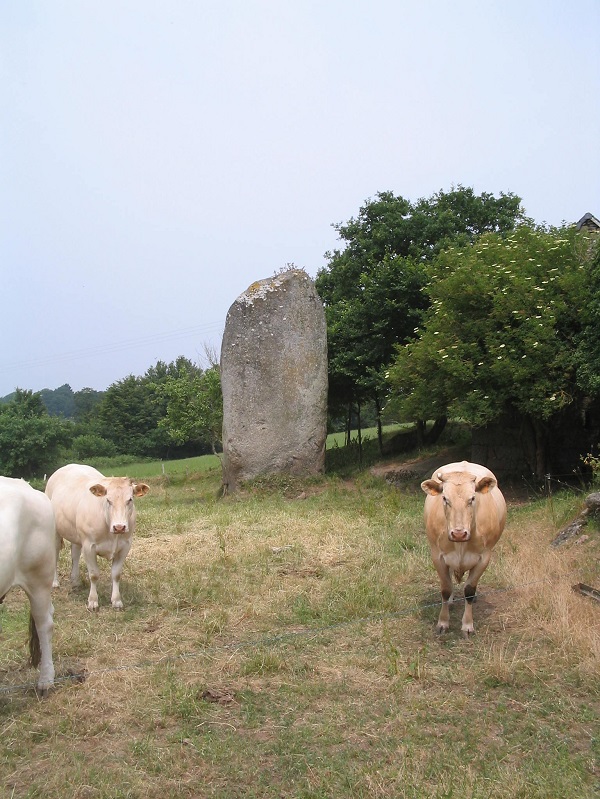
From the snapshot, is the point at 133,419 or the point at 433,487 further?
the point at 133,419

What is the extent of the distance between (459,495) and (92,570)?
3754 mm

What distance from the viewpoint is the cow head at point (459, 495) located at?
601 centimetres

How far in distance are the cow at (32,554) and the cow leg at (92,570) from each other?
1823 mm

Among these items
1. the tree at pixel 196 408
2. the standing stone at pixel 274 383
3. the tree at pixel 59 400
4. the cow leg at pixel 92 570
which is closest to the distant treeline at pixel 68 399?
the tree at pixel 59 400

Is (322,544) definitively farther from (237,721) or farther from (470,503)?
(237,721)

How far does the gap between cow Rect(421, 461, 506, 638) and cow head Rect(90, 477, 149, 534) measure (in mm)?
3020

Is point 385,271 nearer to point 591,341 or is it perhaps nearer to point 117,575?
point 591,341

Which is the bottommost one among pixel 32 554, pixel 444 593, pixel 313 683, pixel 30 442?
pixel 313 683

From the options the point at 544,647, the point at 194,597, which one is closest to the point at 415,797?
the point at 544,647

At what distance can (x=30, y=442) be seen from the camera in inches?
1383

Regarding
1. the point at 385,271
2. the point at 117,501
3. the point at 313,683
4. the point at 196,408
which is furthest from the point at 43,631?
the point at 196,408

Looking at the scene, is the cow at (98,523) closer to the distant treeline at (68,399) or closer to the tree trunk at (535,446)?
the tree trunk at (535,446)

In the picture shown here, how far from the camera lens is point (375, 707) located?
4.84 meters

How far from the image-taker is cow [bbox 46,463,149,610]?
7395 mm
